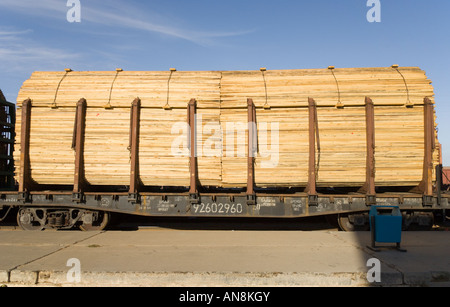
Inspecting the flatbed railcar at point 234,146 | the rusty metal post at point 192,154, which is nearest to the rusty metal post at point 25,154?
the flatbed railcar at point 234,146

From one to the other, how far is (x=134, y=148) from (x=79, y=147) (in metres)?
1.46

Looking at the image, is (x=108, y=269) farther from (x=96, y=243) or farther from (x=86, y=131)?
(x=86, y=131)

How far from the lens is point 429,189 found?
845cm

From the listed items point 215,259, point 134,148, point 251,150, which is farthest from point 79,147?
point 215,259

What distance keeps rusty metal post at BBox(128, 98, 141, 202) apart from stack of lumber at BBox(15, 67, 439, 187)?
16 cm

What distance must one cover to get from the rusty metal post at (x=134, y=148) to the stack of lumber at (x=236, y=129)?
16 cm

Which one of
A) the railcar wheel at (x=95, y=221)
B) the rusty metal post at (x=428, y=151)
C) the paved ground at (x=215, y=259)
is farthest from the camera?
the railcar wheel at (x=95, y=221)

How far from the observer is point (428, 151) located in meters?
8.48

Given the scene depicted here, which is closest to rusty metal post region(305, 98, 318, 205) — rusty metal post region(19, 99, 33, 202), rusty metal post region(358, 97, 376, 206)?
rusty metal post region(358, 97, 376, 206)

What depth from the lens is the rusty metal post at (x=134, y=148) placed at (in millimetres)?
8609

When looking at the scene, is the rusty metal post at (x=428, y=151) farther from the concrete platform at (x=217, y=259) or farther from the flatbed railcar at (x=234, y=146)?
the concrete platform at (x=217, y=259)
